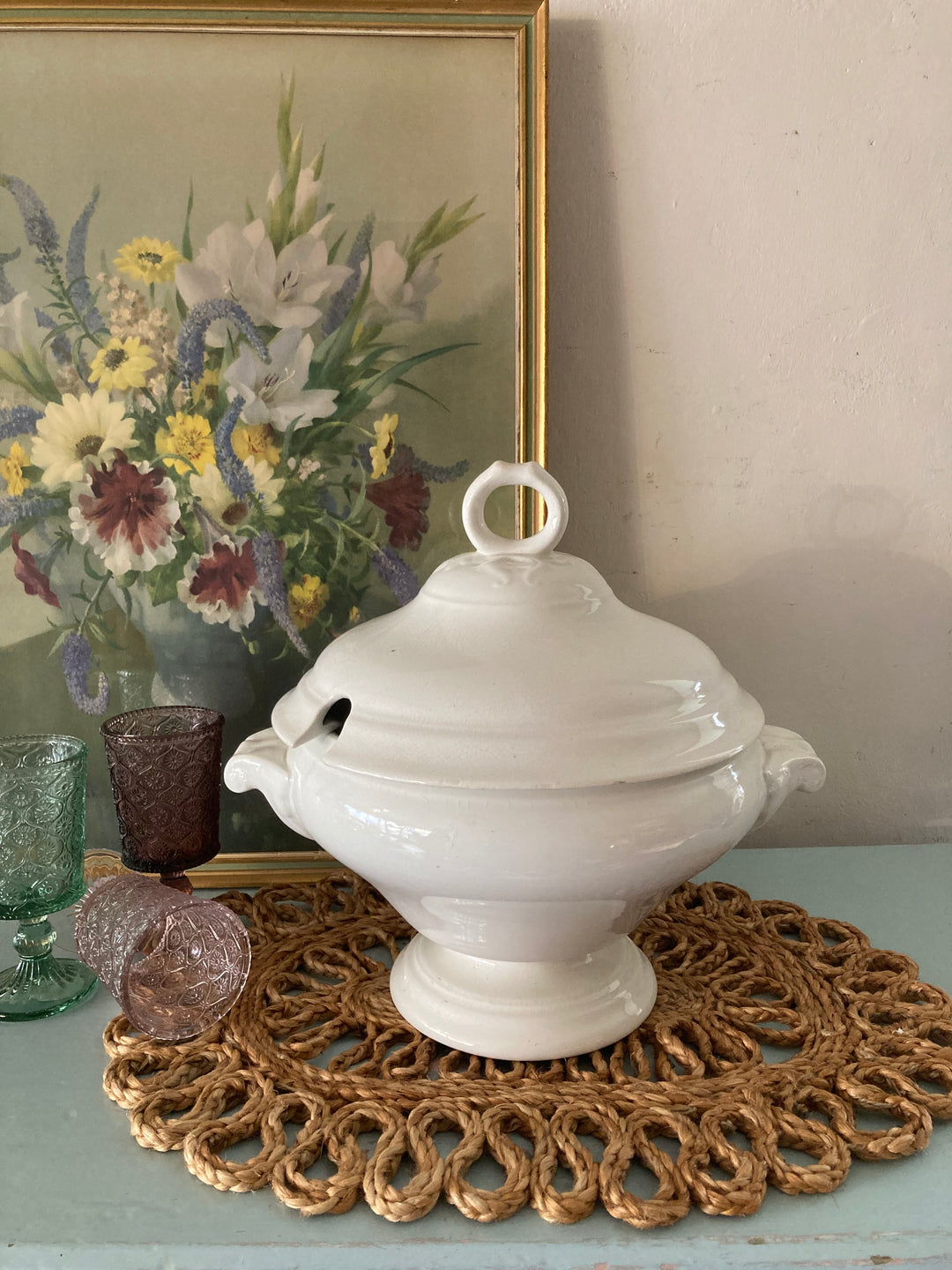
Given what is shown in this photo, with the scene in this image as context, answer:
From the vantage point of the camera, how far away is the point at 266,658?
0.91 m

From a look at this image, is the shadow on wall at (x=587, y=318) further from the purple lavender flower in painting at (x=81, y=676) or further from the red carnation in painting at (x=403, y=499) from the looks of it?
the purple lavender flower in painting at (x=81, y=676)

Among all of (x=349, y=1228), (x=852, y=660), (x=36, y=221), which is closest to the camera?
(x=349, y=1228)

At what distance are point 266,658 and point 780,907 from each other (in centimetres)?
49

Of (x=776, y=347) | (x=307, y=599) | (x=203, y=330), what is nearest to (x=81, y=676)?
(x=307, y=599)

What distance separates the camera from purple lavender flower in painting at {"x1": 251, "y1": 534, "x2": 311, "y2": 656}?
2.93ft

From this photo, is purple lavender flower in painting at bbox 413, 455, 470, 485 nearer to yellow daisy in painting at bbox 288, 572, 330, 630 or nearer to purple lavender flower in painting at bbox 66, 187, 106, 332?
yellow daisy in painting at bbox 288, 572, 330, 630

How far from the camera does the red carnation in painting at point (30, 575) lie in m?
0.90

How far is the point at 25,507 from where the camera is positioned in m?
0.89

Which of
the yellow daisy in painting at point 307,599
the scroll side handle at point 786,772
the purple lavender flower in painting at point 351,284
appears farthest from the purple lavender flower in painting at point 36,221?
the scroll side handle at point 786,772

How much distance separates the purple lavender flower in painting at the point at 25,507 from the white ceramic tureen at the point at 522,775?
0.34m

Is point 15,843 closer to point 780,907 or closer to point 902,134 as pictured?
point 780,907

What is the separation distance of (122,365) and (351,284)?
0.21m

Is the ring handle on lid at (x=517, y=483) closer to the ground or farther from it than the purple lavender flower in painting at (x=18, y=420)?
closer to the ground

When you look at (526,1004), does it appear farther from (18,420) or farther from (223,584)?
(18,420)
